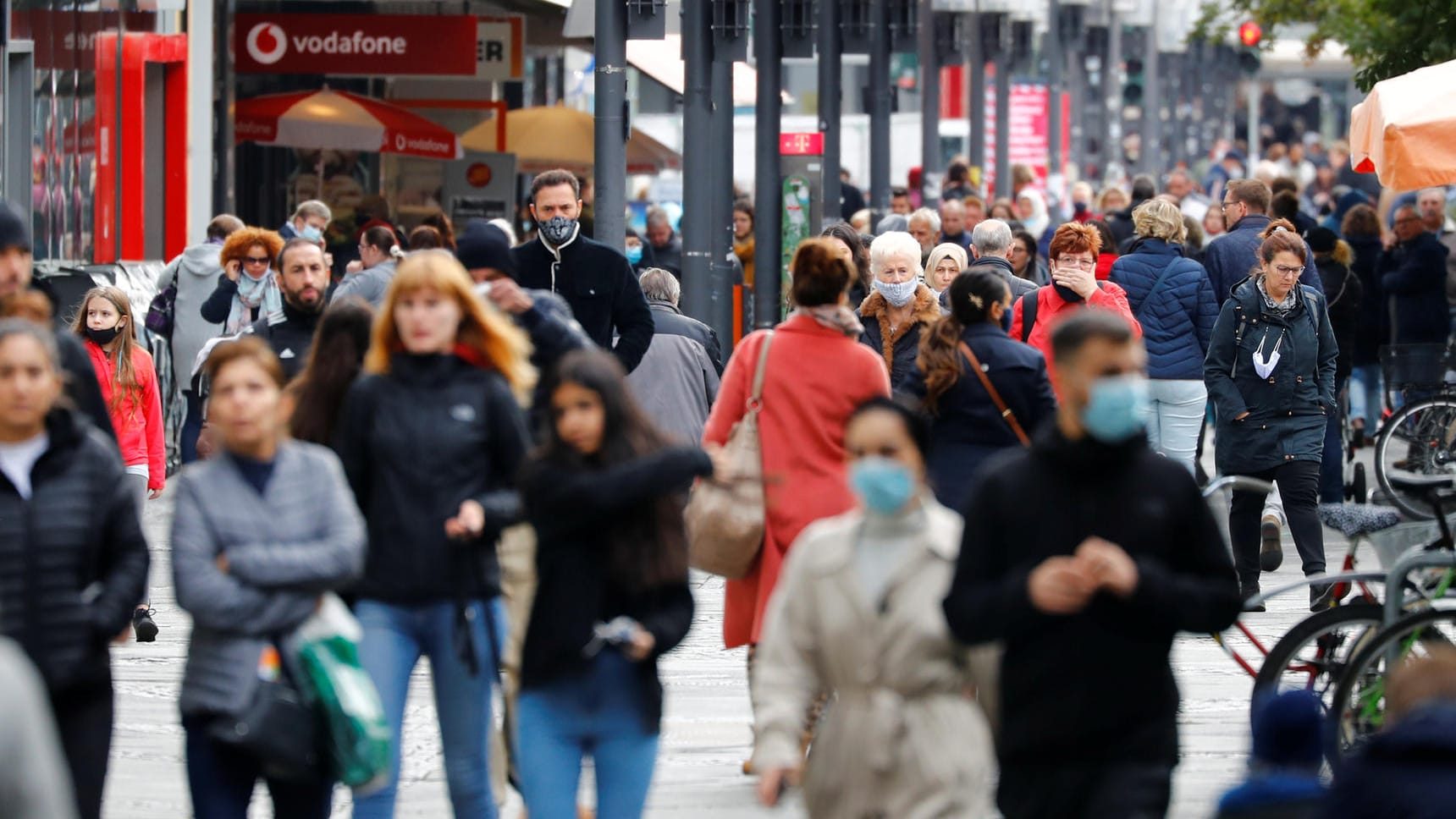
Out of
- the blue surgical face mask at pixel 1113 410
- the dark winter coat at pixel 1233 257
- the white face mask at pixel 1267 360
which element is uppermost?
the dark winter coat at pixel 1233 257

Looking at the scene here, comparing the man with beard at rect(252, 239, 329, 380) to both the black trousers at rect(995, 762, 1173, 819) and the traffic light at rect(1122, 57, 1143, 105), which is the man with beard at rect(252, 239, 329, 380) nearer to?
the black trousers at rect(995, 762, 1173, 819)

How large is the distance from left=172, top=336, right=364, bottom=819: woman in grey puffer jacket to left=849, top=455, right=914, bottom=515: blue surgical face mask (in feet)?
4.24

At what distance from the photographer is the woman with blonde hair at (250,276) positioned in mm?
11742

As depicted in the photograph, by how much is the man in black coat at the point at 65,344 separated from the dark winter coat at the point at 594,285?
315cm

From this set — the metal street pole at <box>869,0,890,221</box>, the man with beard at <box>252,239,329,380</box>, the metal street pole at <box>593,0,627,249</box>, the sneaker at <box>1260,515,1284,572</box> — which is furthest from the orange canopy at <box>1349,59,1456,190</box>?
the metal street pole at <box>869,0,890,221</box>

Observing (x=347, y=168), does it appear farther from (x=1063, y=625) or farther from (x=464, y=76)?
(x=1063, y=625)

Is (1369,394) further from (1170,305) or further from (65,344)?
(65,344)

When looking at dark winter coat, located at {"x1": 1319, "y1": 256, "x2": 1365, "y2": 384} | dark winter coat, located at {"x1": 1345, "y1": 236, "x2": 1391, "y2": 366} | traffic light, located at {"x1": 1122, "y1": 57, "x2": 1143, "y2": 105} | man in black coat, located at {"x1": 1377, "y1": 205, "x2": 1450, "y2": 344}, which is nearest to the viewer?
dark winter coat, located at {"x1": 1319, "y1": 256, "x2": 1365, "y2": 384}

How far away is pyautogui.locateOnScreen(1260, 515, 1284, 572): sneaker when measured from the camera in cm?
1181

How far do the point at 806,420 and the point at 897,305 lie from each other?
2.72 m

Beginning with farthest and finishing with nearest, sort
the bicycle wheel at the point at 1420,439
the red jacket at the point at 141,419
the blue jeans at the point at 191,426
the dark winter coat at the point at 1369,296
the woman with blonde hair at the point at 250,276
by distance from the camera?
1. the dark winter coat at the point at 1369,296
2. the bicycle wheel at the point at 1420,439
3. the blue jeans at the point at 191,426
4. the woman with blonde hair at the point at 250,276
5. the red jacket at the point at 141,419

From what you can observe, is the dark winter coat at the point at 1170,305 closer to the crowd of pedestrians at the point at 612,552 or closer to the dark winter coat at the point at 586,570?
the crowd of pedestrians at the point at 612,552

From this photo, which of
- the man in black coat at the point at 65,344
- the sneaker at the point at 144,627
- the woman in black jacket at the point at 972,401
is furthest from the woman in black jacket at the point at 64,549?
the sneaker at the point at 144,627

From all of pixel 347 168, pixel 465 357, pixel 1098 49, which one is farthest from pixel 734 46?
pixel 1098 49
